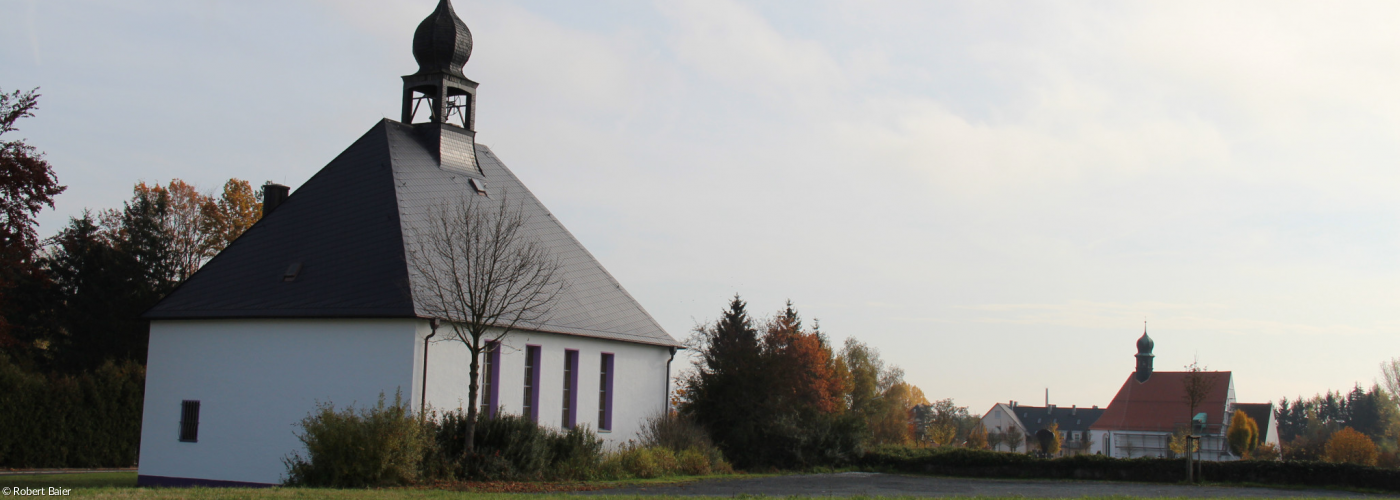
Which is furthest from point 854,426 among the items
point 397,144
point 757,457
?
point 397,144

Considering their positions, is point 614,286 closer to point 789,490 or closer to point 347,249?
point 347,249

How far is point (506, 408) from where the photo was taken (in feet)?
68.9

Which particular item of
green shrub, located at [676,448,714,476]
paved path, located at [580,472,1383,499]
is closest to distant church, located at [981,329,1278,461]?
paved path, located at [580,472,1383,499]

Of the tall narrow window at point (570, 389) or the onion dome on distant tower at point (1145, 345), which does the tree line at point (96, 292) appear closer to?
the tall narrow window at point (570, 389)

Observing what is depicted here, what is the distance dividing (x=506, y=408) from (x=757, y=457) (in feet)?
28.2

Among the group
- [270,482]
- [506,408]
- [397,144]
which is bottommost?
[270,482]

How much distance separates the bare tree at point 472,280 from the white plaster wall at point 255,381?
973mm

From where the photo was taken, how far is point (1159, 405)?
7044cm

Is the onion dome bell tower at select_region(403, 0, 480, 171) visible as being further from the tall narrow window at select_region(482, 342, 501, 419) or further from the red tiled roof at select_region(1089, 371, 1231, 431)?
the red tiled roof at select_region(1089, 371, 1231, 431)

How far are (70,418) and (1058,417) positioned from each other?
383 ft

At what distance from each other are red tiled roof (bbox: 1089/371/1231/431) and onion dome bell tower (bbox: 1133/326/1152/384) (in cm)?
47

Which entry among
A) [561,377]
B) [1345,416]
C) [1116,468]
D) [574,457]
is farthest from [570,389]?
[1345,416]

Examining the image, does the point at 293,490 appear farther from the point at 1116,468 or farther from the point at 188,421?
the point at 1116,468

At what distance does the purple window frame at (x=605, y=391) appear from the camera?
24.1m
